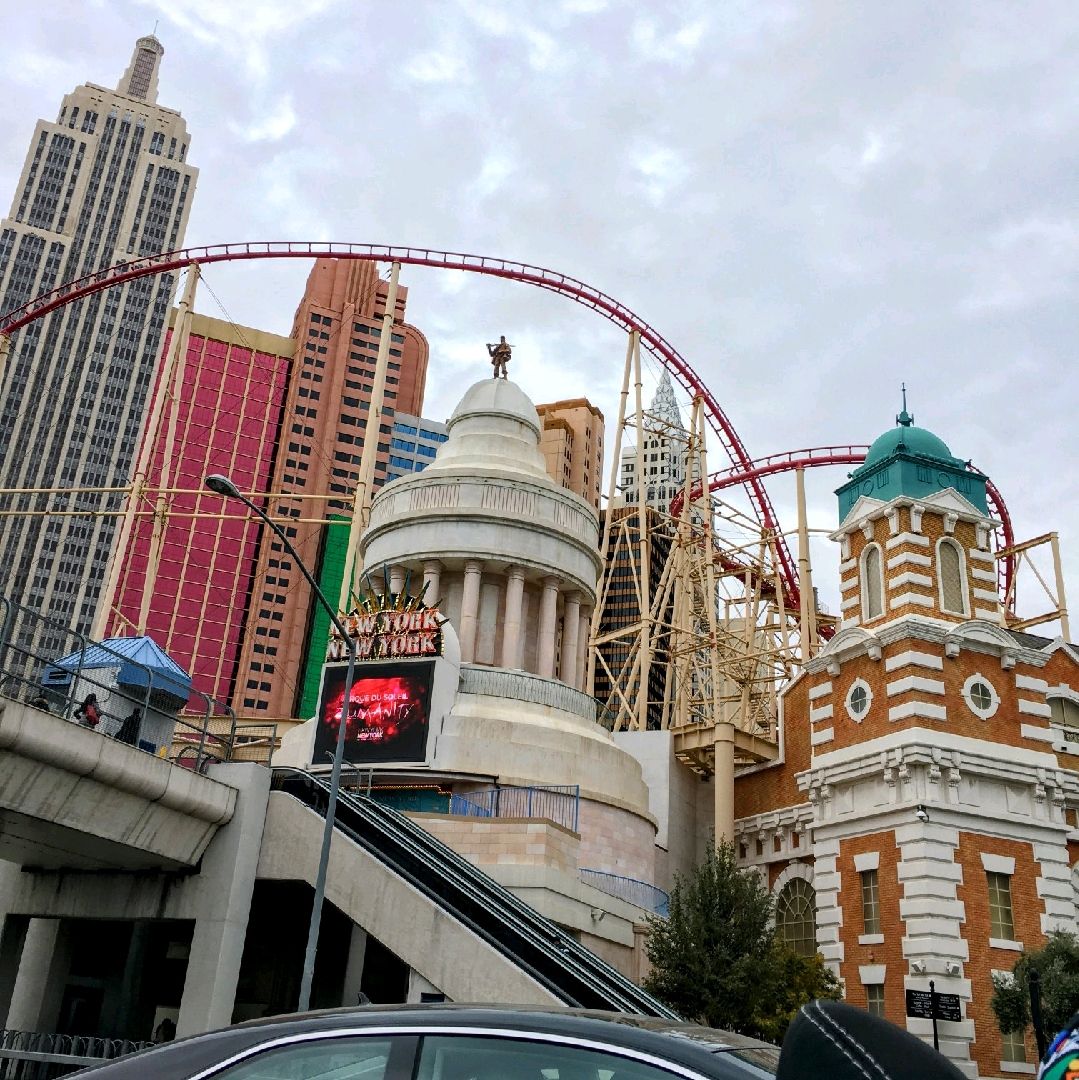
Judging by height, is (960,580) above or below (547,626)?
above

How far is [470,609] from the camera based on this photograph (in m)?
36.1

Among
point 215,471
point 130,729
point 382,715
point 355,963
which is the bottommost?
point 355,963

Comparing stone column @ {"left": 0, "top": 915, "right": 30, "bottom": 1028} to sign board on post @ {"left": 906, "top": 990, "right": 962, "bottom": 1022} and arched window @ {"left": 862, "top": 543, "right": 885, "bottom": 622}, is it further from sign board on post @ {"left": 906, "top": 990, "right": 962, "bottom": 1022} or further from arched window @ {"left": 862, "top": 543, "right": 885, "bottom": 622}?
arched window @ {"left": 862, "top": 543, "right": 885, "bottom": 622}

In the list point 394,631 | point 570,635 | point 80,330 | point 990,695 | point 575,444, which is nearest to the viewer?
point 990,695

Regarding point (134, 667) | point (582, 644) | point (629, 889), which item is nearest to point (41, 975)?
point (134, 667)

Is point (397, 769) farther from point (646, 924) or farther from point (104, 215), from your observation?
point (104, 215)

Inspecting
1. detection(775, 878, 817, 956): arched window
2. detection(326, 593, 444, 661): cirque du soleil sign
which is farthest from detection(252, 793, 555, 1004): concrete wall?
detection(775, 878, 817, 956): arched window

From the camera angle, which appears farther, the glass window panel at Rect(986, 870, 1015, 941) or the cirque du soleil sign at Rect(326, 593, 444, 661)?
the cirque du soleil sign at Rect(326, 593, 444, 661)

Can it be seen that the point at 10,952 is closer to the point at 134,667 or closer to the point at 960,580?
the point at 134,667

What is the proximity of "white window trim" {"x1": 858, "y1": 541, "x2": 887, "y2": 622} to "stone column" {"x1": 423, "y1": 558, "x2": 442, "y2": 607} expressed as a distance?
12873 mm

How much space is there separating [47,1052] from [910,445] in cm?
2779

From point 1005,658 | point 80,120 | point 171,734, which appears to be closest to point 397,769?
point 171,734

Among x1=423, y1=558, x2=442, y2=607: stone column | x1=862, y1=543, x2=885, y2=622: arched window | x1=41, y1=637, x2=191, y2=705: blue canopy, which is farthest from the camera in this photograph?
x1=423, y1=558, x2=442, y2=607: stone column

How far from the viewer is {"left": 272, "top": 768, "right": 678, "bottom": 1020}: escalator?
17531mm
